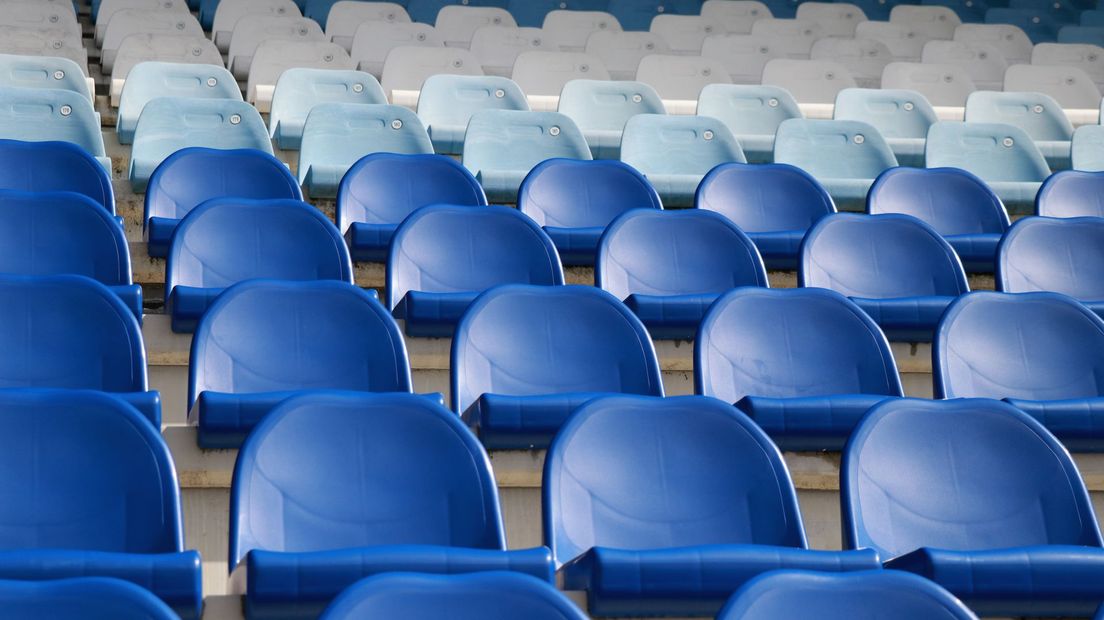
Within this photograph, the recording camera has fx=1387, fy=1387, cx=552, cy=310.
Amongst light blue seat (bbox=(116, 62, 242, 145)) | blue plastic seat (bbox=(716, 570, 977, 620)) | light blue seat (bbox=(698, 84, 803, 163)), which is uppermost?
blue plastic seat (bbox=(716, 570, 977, 620))

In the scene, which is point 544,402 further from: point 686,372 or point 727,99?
point 727,99

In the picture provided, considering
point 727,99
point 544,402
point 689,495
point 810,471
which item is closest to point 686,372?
point 810,471

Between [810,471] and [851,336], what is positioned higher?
[851,336]

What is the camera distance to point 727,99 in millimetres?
3494

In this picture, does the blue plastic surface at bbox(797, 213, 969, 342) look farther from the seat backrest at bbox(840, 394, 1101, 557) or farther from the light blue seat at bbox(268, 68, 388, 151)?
the light blue seat at bbox(268, 68, 388, 151)

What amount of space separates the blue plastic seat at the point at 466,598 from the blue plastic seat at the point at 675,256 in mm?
1158

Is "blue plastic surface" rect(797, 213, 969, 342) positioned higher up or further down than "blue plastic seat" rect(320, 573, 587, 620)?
further down

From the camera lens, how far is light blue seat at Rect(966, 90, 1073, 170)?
3.62 metres

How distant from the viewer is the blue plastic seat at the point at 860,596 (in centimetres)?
112

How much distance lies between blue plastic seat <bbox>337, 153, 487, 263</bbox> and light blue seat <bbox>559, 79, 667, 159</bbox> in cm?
83

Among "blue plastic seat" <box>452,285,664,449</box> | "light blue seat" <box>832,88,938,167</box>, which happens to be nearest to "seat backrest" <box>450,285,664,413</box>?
"blue plastic seat" <box>452,285,664,449</box>

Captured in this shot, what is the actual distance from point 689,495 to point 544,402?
0.25 metres

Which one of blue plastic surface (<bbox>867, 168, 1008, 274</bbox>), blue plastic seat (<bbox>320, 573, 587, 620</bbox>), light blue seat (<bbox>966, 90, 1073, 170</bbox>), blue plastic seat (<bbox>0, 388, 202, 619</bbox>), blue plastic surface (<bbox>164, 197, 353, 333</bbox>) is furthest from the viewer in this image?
light blue seat (<bbox>966, 90, 1073, 170</bbox>)

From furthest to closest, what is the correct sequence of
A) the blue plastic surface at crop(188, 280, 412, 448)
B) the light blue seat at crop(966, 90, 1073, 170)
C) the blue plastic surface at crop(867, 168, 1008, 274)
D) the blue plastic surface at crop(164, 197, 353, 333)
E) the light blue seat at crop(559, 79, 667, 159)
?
the light blue seat at crop(966, 90, 1073, 170) < the light blue seat at crop(559, 79, 667, 159) < the blue plastic surface at crop(867, 168, 1008, 274) < the blue plastic surface at crop(164, 197, 353, 333) < the blue plastic surface at crop(188, 280, 412, 448)
